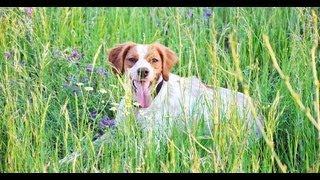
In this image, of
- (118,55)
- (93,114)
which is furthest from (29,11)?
(93,114)

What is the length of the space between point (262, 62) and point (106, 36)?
81 cm

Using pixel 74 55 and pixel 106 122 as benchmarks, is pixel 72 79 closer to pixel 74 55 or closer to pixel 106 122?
pixel 74 55

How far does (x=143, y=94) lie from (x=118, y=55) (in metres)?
0.23

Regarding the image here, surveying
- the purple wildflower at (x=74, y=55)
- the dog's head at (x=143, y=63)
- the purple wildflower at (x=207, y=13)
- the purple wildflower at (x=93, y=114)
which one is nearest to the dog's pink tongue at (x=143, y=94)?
the dog's head at (x=143, y=63)

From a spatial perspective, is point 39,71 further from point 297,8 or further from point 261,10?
point 297,8

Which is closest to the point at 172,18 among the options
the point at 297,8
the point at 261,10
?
the point at 261,10

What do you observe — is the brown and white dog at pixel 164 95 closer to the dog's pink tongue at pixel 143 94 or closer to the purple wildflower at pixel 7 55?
the dog's pink tongue at pixel 143 94

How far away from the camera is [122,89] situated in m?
2.79

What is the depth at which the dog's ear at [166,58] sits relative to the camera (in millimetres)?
2773

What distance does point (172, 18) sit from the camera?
9.33 feet

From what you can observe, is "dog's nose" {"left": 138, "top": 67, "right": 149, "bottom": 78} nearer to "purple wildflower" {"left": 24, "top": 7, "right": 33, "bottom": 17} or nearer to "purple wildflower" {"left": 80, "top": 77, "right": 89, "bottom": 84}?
"purple wildflower" {"left": 80, "top": 77, "right": 89, "bottom": 84}

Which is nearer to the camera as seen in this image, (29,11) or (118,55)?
(118,55)
